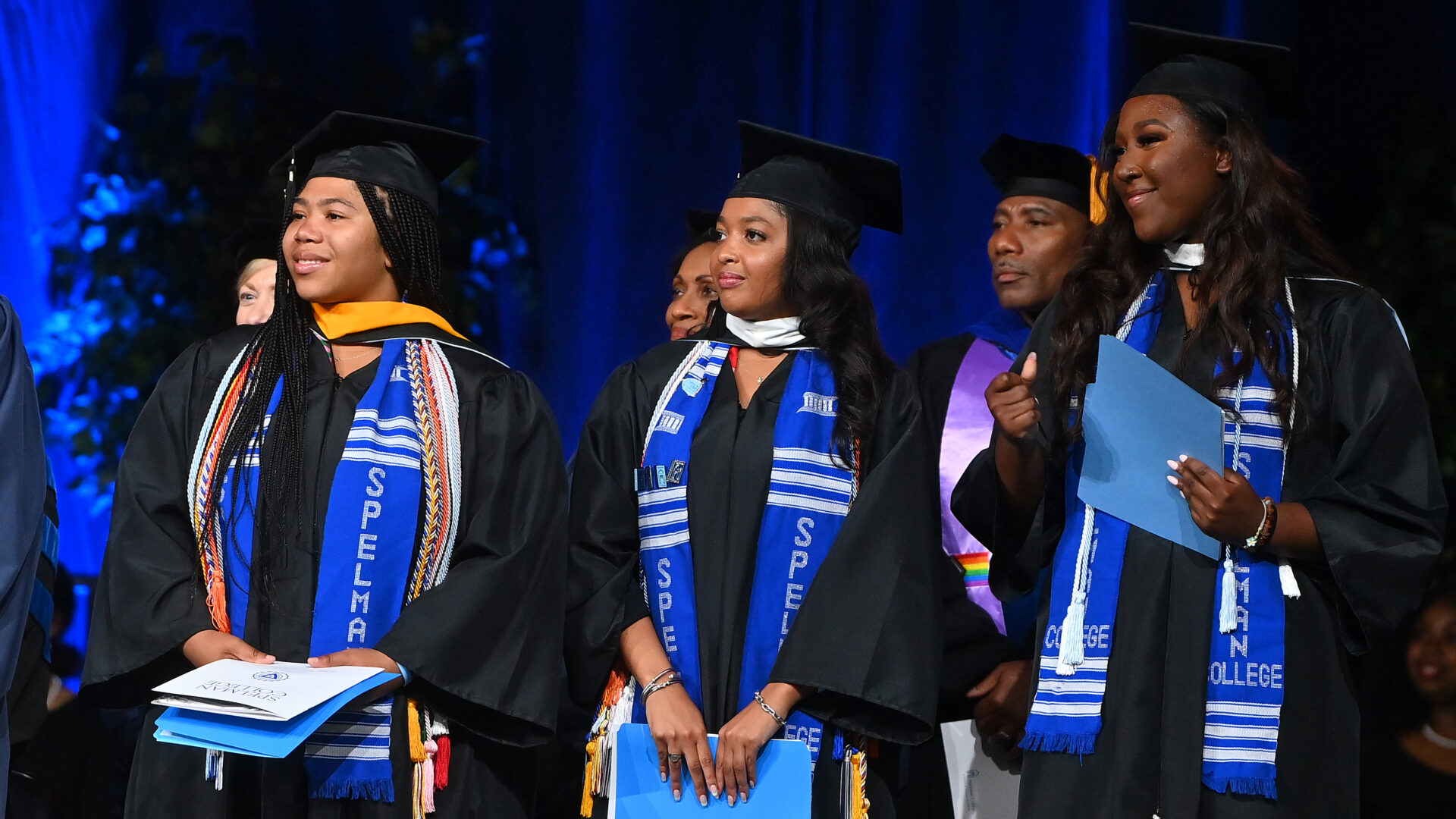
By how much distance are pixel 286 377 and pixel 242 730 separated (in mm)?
828

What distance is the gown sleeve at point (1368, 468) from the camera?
238 centimetres

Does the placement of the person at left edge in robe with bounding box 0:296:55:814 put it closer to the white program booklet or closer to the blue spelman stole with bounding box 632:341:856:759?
the white program booklet

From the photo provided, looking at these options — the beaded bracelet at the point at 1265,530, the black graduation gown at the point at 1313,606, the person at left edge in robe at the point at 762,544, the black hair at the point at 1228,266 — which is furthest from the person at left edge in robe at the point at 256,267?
the beaded bracelet at the point at 1265,530

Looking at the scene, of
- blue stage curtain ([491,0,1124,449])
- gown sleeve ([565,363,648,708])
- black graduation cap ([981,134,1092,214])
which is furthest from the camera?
blue stage curtain ([491,0,1124,449])

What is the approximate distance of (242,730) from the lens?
2.35 metres

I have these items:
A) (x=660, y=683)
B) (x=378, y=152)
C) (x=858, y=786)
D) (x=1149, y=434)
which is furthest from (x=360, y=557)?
(x=1149, y=434)

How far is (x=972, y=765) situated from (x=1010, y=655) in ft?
0.96

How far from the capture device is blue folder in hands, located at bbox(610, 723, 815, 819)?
105 inches

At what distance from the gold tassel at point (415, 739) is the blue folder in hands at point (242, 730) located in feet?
1.01

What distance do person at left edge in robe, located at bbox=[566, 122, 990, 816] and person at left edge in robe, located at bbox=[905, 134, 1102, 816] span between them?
46 centimetres

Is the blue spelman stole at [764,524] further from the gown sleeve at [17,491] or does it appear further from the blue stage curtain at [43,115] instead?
the blue stage curtain at [43,115]

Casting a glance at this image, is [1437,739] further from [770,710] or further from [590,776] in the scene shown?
[590,776]

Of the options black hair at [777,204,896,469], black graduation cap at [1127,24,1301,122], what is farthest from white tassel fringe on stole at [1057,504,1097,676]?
black graduation cap at [1127,24,1301,122]

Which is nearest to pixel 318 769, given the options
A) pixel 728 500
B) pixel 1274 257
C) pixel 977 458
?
pixel 728 500
